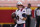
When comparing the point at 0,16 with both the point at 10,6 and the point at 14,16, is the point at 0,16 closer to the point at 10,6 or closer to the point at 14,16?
the point at 10,6

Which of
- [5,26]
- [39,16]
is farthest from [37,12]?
[5,26]

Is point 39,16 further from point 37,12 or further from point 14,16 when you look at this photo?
point 14,16

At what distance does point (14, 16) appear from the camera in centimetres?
684

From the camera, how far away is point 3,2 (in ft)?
38.8

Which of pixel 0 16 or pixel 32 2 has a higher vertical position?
pixel 32 2

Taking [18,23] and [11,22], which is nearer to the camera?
[18,23]

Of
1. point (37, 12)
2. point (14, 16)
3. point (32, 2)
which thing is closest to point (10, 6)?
point (32, 2)

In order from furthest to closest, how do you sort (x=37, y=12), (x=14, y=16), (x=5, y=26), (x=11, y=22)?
(x=11, y=22), (x=5, y=26), (x=37, y=12), (x=14, y=16)

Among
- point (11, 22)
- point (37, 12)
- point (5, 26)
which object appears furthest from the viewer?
point (11, 22)

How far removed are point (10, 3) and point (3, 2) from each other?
0.41 metres

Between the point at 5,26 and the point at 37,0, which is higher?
the point at 37,0

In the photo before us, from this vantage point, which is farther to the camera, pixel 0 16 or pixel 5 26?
pixel 0 16

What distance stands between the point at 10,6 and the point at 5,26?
5.60 feet

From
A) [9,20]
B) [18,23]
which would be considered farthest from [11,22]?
[18,23]
